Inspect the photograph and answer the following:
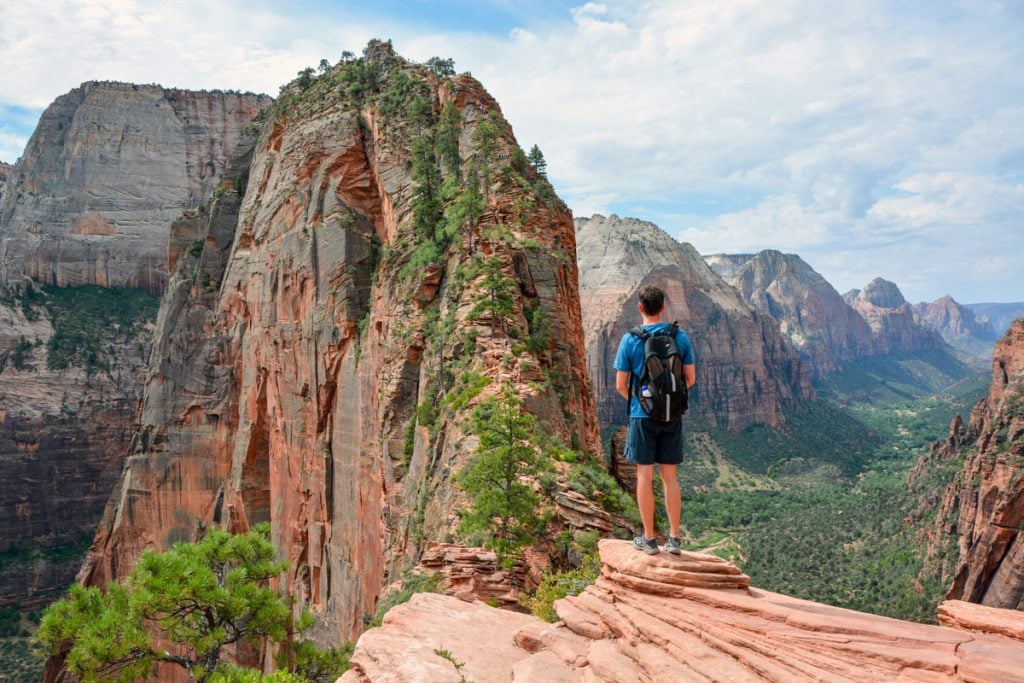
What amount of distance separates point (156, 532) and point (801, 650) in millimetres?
54488

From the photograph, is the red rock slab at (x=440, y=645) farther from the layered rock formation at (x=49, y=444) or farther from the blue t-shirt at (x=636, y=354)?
the layered rock formation at (x=49, y=444)

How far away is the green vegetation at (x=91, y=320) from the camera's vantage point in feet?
299

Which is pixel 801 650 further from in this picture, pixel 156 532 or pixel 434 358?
pixel 156 532

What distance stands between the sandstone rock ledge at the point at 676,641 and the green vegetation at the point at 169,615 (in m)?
5.45

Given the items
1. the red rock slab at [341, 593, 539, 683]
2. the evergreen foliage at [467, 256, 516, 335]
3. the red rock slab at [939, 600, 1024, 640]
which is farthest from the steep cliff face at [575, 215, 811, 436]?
the red rock slab at [939, 600, 1024, 640]

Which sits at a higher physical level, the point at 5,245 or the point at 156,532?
the point at 5,245

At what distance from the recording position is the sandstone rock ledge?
239 inches

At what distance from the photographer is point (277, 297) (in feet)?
130

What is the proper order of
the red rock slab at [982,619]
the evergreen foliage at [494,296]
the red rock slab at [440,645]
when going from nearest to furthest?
the red rock slab at [982,619]
the red rock slab at [440,645]
the evergreen foliage at [494,296]

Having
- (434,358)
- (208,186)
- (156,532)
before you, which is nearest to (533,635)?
(434,358)

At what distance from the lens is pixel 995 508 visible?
42.4 m

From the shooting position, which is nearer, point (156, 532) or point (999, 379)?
point (156, 532)

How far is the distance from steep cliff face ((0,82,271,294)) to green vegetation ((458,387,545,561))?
10728 centimetres

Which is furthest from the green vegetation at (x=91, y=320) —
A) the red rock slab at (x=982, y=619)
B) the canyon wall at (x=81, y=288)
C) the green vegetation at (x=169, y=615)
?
the red rock slab at (x=982, y=619)
